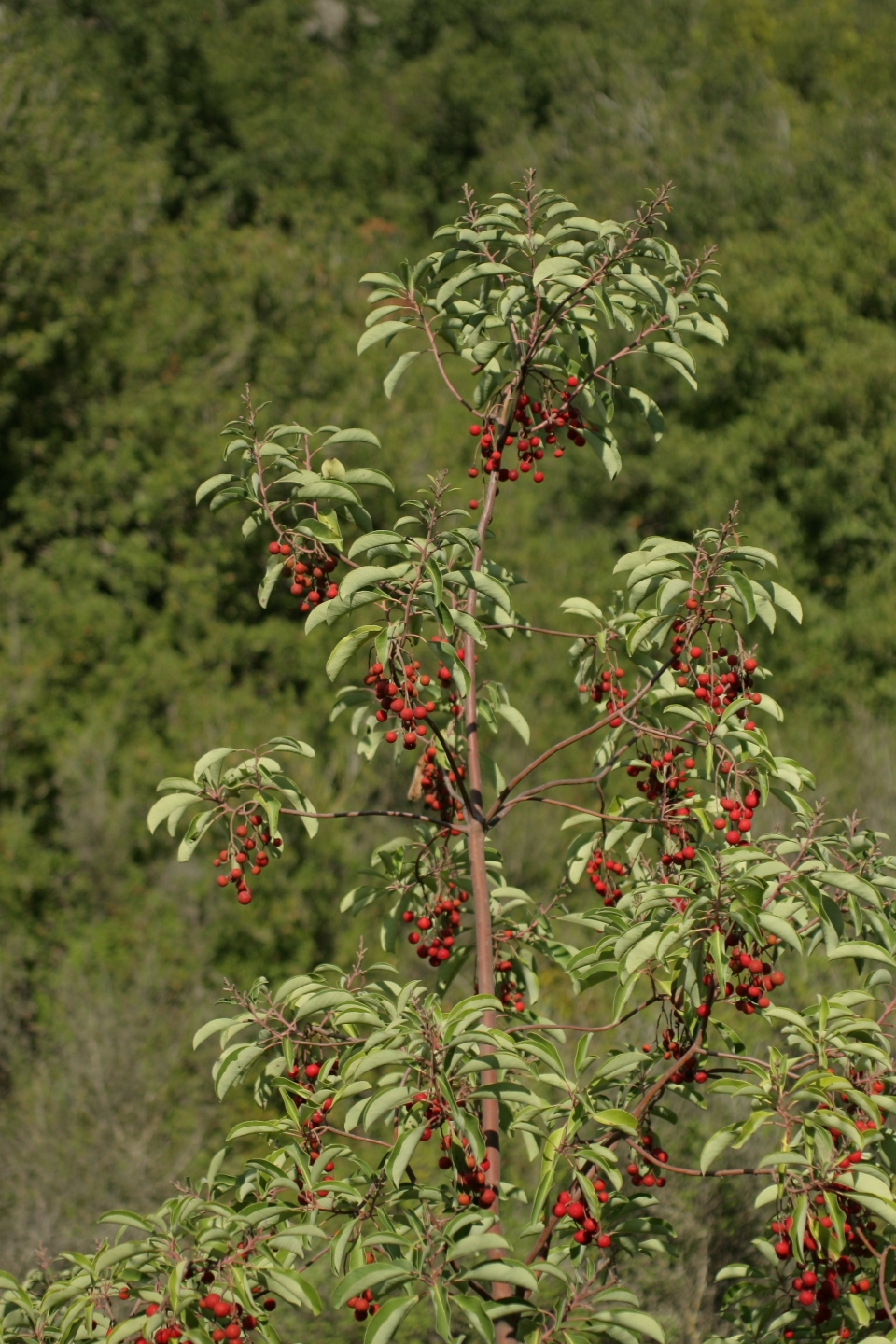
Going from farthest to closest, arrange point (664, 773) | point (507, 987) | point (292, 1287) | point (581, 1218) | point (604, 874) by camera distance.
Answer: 1. point (507, 987)
2. point (604, 874)
3. point (664, 773)
4. point (581, 1218)
5. point (292, 1287)

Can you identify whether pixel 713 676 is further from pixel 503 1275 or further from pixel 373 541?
pixel 503 1275

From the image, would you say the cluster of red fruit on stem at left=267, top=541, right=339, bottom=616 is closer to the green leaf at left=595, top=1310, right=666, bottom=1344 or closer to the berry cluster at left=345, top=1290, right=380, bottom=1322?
the berry cluster at left=345, top=1290, right=380, bottom=1322

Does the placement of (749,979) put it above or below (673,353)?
below

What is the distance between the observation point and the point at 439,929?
289 cm

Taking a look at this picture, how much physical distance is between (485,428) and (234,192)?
2661 cm

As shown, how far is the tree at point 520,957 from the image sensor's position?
2076 millimetres

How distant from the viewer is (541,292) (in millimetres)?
2584

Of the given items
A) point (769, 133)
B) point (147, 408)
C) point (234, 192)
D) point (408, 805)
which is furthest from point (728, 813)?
point (234, 192)

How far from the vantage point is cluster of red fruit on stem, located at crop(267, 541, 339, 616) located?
7.87 feet

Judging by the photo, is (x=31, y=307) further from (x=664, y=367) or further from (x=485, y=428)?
(x=485, y=428)

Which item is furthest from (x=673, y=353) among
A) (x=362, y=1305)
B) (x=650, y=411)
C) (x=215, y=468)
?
(x=215, y=468)

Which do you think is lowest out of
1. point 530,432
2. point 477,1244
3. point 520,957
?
point 477,1244

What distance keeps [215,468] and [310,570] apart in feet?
38.5

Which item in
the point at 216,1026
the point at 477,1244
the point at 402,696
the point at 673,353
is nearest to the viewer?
the point at 477,1244
